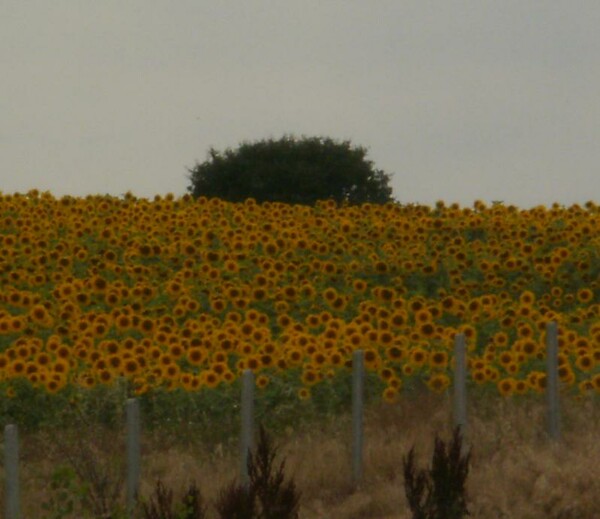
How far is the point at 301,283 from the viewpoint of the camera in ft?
71.4

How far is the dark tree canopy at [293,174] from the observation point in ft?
119

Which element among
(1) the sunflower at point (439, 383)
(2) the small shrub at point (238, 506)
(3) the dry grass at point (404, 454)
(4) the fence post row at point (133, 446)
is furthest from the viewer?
(1) the sunflower at point (439, 383)

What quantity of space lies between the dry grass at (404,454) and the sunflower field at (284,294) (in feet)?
1.15

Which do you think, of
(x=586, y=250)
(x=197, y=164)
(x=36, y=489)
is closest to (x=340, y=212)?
(x=586, y=250)

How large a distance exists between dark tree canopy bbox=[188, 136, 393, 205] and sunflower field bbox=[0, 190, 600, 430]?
5583 millimetres

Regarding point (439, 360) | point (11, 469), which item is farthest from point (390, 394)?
point (11, 469)

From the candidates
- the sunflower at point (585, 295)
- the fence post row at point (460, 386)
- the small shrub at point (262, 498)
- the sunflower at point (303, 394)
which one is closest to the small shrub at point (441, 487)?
the small shrub at point (262, 498)

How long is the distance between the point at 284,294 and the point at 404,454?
6.41 metres

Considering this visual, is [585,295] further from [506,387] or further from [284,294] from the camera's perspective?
[506,387]

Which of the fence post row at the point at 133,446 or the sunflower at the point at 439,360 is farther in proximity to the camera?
the sunflower at the point at 439,360

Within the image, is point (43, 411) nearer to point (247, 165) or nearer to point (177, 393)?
point (177, 393)

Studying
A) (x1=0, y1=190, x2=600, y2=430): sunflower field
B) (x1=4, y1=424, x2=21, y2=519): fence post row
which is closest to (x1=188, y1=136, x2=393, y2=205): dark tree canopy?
(x1=0, y1=190, x2=600, y2=430): sunflower field

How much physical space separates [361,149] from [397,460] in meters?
22.9

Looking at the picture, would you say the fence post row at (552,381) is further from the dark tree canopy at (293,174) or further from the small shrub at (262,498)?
the dark tree canopy at (293,174)
